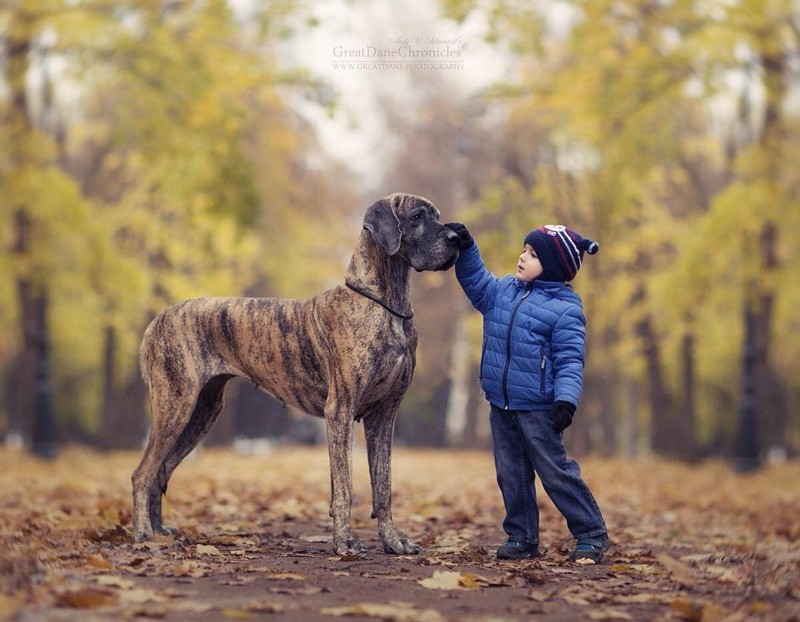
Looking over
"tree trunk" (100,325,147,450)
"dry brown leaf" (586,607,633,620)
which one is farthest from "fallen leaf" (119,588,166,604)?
"tree trunk" (100,325,147,450)

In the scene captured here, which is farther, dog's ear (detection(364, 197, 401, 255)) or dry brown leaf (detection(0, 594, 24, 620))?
dog's ear (detection(364, 197, 401, 255))

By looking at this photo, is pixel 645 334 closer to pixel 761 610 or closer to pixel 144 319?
pixel 144 319

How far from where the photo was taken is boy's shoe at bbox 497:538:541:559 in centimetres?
675

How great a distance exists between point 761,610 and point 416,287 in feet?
90.0

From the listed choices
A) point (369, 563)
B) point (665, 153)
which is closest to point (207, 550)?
point (369, 563)

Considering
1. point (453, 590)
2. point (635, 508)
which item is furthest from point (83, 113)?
point (453, 590)

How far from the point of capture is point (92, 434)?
36.1m

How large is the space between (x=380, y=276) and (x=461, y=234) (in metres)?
0.56

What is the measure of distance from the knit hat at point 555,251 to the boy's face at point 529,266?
31mm

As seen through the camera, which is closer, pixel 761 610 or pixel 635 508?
pixel 761 610

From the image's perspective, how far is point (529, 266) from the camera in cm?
684

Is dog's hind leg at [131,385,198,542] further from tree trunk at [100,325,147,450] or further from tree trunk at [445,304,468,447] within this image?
tree trunk at [445,304,468,447]

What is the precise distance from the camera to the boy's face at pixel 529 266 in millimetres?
6848

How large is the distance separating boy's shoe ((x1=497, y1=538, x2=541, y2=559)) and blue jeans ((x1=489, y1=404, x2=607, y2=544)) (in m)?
0.03
